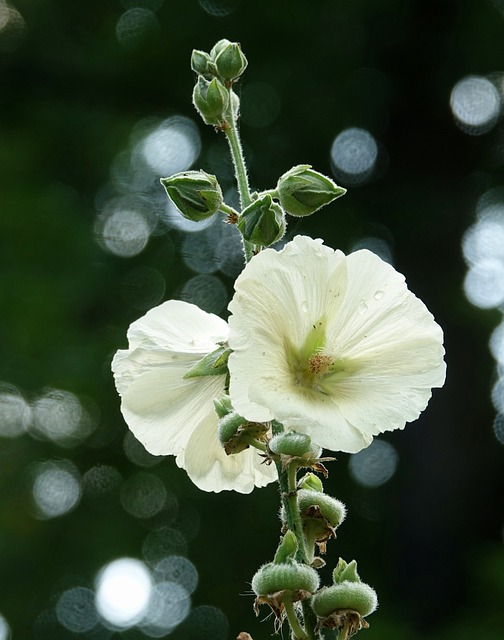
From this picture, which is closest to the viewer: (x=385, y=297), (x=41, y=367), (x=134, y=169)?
(x=385, y=297)

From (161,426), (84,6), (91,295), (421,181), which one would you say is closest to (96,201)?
(91,295)

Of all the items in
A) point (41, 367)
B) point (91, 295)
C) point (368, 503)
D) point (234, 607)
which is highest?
point (91, 295)

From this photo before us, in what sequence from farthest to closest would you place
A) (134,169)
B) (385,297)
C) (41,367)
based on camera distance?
(134,169) < (41,367) < (385,297)

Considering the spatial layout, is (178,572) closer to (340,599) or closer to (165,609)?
(165,609)

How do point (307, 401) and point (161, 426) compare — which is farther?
point (161, 426)

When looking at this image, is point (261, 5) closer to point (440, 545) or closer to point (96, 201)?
point (96, 201)

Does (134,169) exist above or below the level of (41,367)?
above
